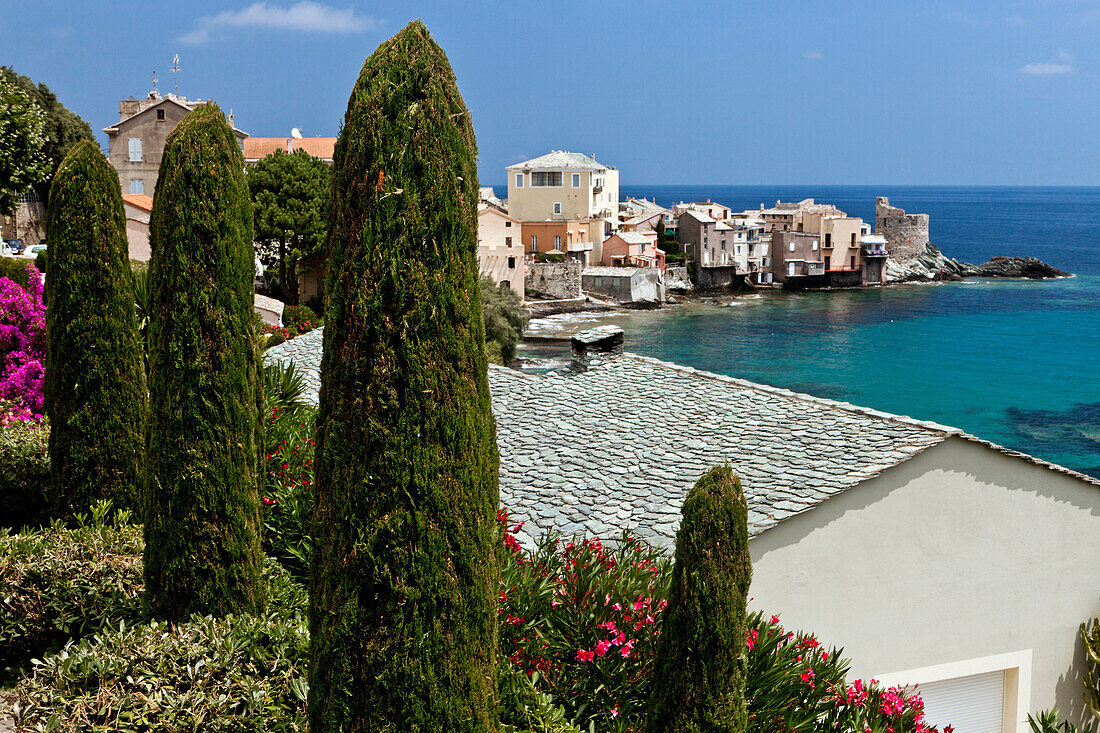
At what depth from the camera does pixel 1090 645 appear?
12625mm

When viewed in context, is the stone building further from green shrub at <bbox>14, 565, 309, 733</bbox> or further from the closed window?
green shrub at <bbox>14, 565, 309, 733</bbox>

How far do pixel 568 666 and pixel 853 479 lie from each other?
18.8 feet

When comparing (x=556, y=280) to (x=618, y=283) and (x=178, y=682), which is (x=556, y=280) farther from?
(x=178, y=682)

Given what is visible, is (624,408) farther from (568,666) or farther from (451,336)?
(451,336)

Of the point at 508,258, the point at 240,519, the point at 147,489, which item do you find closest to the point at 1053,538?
the point at 240,519

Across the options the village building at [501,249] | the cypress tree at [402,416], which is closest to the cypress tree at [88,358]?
the cypress tree at [402,416]

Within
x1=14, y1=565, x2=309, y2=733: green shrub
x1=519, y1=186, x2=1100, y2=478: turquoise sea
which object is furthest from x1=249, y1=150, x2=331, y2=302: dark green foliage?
x1=14, y1=565, x2=309, y2=733: green shrub

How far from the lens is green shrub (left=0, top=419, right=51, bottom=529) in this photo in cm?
1191

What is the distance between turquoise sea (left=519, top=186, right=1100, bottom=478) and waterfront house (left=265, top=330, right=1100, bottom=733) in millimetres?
41590

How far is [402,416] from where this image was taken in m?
4.96

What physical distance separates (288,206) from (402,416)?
4786cm

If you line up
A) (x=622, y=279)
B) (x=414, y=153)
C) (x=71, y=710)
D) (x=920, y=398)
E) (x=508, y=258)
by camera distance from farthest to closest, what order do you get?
(x=622, y=279) → (x=508, y=258) → (x=920, y=398) → (x=71, y=710) → (x=414, y=153)

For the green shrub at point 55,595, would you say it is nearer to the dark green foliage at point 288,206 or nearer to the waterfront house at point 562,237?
the dark green foliage at point 288,206

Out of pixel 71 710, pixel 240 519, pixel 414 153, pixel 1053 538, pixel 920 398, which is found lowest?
→ pixel 920 398
